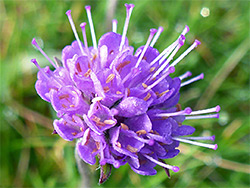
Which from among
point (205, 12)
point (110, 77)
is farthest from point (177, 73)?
point (110, 77)

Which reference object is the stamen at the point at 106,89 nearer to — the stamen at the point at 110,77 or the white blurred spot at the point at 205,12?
the stamen at the point at 110,77

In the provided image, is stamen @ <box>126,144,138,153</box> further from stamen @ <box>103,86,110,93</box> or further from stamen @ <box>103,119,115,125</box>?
stamen @ <box>103,86,110,93</box>

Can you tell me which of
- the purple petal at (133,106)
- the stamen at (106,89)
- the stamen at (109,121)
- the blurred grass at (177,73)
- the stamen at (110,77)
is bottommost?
the blurred grass at (177,73)

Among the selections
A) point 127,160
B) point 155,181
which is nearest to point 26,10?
point 155,181

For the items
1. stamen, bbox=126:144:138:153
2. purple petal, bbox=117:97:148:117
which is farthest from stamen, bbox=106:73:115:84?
stamen, bbox=126:144:138:153

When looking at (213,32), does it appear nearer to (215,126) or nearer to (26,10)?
(215,126)

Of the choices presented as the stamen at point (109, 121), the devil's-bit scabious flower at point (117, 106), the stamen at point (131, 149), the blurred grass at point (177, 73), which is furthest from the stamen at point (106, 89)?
the blurred grass at point (177, 73)
